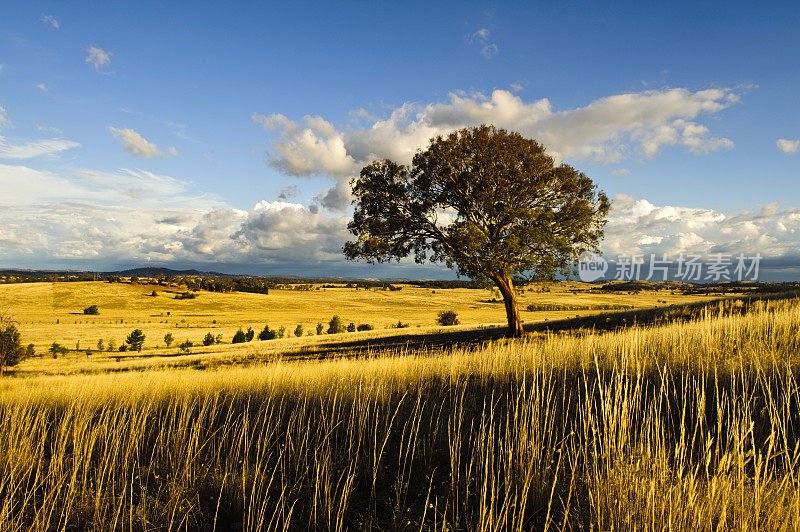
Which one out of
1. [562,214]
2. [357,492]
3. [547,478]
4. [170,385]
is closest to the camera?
[547,478]

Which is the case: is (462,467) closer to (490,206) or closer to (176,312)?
(490,206)

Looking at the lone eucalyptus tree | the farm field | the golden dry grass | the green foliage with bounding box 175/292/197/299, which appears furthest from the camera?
the green foliage with bounding box 175/292/197/299

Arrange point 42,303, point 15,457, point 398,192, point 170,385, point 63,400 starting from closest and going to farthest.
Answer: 1. point 15,457
2. point 63,400
3. point 170,385
4. point 398,192
5. point 42,303

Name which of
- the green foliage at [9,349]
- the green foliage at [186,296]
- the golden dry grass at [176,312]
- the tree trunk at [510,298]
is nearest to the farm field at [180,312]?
the golden dry grass at [176,312]

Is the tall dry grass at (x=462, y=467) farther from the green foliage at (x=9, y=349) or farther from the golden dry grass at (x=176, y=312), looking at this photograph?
the golden dry grass at (x=176, y=312)

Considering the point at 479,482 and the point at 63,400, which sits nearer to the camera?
the point at 479,482

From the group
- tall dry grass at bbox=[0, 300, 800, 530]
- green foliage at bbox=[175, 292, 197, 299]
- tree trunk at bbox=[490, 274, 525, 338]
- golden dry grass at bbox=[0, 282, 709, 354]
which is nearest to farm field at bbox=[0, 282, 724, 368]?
golden dry grass at bbox=[0, 282, 709, 354]

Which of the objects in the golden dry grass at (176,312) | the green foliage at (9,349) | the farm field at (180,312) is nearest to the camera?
the green foliage at (9,349)

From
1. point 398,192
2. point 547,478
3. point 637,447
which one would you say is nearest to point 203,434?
point 547,478

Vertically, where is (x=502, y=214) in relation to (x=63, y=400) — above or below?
above

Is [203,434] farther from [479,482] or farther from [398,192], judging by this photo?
[398,192]

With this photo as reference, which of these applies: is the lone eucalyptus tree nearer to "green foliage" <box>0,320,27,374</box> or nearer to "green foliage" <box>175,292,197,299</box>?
"green foliage" <box>0,320,27,374</box>

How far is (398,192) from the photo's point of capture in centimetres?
2195

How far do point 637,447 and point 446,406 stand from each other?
8.22 feet
